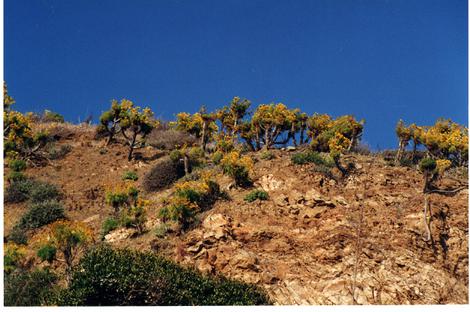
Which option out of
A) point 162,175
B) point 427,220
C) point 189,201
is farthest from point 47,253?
point 427,220

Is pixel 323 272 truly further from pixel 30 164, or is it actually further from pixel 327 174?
pixel 30 164

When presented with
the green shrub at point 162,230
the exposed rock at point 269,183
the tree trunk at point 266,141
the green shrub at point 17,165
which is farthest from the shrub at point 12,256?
the tree trunk at point 266,141

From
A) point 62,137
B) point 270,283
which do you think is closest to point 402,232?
point 270,283

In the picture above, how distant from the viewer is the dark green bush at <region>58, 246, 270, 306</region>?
1576cm

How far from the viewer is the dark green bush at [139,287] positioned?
51.7 feet

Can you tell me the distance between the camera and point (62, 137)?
35.4m

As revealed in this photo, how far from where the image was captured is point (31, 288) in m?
16.6

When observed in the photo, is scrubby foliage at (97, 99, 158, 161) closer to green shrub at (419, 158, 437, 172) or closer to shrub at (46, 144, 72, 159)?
shrub at (46, 144, 72, 159)

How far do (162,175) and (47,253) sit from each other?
792 cm

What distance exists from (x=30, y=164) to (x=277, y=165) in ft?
45.2

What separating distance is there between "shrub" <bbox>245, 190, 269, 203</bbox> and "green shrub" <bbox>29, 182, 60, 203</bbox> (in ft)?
31.0

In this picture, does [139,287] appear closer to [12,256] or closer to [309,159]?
[12,256]

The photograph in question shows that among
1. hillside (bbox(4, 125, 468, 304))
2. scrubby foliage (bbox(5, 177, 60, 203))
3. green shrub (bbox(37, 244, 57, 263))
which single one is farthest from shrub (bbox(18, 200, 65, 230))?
green shrub (bbox(37, 244, 57, 263))

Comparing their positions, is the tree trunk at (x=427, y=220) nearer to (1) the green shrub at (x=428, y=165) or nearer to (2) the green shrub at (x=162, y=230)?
(1) the green shrub at (x=428, y=165)
